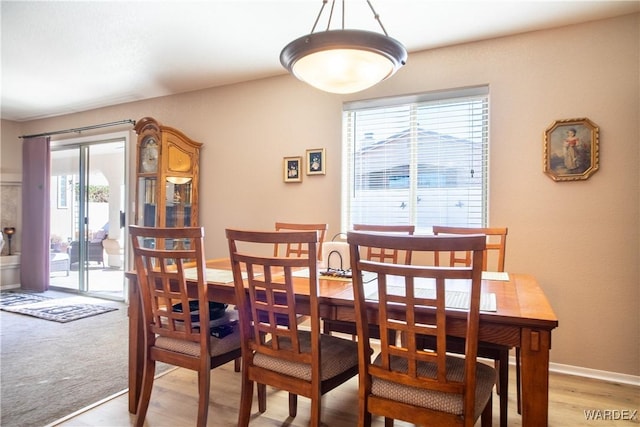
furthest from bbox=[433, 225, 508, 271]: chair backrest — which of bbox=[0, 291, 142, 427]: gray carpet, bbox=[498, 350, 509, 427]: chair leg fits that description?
bbox=[0, 291, 142, 427]: gray carpet

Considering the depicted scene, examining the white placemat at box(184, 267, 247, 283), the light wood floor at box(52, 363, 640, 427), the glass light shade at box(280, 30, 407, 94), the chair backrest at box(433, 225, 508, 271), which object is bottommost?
the light wood floor at box(52, 363, 640, 427)

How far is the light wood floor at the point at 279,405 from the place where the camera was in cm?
189

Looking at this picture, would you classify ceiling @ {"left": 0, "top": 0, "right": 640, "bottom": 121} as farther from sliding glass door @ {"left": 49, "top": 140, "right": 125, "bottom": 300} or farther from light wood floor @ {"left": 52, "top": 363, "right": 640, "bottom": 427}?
light wood floor @ {"left": 52, "top": 363, "right": 640, "bottom": 427}

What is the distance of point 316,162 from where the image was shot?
3.32 meters

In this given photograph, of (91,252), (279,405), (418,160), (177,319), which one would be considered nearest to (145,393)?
(177,319)

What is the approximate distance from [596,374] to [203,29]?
356 centimetres

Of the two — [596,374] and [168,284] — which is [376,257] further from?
[596,374]

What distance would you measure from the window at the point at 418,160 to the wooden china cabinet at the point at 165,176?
1675 mm

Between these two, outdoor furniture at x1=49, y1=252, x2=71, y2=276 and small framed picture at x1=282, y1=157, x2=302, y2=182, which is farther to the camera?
outdoor furniture at x1=49, y1=252, x2=71, y2=276

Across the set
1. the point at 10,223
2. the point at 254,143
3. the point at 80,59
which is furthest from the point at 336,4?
the point at 10,223

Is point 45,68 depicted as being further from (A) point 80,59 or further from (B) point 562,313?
(B) point 562,313

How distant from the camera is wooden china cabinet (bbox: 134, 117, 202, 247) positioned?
3.61m

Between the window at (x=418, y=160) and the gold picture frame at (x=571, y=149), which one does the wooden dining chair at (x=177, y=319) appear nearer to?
the window at (x=418, y=160)

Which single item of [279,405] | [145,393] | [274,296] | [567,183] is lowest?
[279,405]
